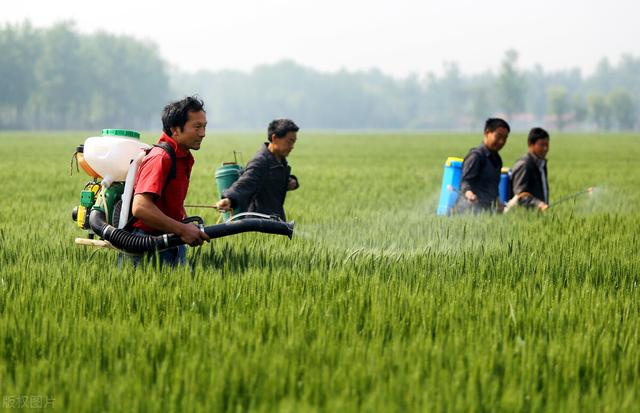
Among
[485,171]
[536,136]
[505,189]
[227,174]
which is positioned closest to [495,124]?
[485,171]

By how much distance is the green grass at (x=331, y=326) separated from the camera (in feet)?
9.85

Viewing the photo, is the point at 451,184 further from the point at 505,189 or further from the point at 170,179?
the point at 170,179

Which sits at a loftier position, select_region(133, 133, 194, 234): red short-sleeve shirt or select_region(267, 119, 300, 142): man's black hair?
select_region(267, 119, 300, 142): man's black hair

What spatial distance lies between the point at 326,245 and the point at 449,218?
92.1 inches

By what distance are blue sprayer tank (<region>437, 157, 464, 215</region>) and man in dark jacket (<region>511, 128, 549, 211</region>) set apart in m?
0.62

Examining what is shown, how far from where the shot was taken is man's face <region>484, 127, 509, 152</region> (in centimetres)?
867

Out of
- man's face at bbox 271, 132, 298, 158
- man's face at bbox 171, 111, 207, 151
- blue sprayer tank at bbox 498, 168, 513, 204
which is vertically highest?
man's face at bbox 171, 111, 207, 151

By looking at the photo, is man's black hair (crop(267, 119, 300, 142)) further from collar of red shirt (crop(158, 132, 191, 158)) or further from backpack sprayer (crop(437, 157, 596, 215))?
backpack sprayer (crop(437, 157, 596, 215))

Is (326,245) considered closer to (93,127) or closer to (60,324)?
(60,324)

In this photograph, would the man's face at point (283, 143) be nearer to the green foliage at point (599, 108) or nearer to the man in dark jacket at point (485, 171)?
the man in dark jacket at point (485, 171)

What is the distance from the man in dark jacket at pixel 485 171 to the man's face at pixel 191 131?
13.1 ft

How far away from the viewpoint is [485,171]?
892 centimetres

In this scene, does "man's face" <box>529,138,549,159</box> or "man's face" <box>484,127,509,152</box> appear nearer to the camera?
"man's face" <box>484,127,509,152</box>

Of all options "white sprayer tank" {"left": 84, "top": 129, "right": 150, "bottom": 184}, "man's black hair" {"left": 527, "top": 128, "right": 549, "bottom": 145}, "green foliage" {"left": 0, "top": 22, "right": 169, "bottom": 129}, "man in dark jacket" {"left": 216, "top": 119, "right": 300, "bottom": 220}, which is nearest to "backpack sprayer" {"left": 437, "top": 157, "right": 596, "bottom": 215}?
"man's black hair" {"left": 527, "top": 128, "right": 549, "bottom": 145}
